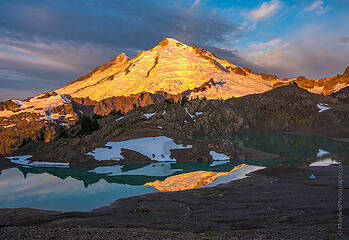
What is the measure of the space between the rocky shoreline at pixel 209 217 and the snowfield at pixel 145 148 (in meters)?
43.0

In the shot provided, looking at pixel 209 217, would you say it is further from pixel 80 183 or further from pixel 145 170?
pixel 145 170

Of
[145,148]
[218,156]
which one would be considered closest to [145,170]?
[145,148]

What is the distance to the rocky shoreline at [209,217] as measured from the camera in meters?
16.9

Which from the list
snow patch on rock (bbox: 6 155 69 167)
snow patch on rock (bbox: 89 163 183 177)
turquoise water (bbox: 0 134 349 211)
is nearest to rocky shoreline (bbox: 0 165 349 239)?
turquoise water (bbox: 0 134 349 211)

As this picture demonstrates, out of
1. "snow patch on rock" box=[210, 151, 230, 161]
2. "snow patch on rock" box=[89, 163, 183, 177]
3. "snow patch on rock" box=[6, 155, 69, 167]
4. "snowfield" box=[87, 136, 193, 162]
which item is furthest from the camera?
"snow patch on rock" box=[210, 151, 230, 161]

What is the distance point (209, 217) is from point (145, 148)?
5955 cm

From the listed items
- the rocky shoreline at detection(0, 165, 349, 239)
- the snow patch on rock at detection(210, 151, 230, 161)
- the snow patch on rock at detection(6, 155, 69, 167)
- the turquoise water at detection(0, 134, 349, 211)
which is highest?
the snow patch on rock at detection(6, 155, 69, 167)

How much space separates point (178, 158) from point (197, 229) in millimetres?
58283

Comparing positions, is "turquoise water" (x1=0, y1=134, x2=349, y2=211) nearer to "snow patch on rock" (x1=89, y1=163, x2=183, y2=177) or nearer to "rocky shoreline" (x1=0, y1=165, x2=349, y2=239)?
Answer: "snow patch on rock" (x1=89, y1=163, x2=183, y2=177)

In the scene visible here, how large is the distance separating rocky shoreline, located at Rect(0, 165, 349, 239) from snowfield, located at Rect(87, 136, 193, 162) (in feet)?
141

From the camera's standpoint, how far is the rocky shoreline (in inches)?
666

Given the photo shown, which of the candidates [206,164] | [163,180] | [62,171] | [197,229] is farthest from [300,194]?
[62,171]

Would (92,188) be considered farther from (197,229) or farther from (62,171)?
(197,229)

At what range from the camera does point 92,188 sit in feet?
150
